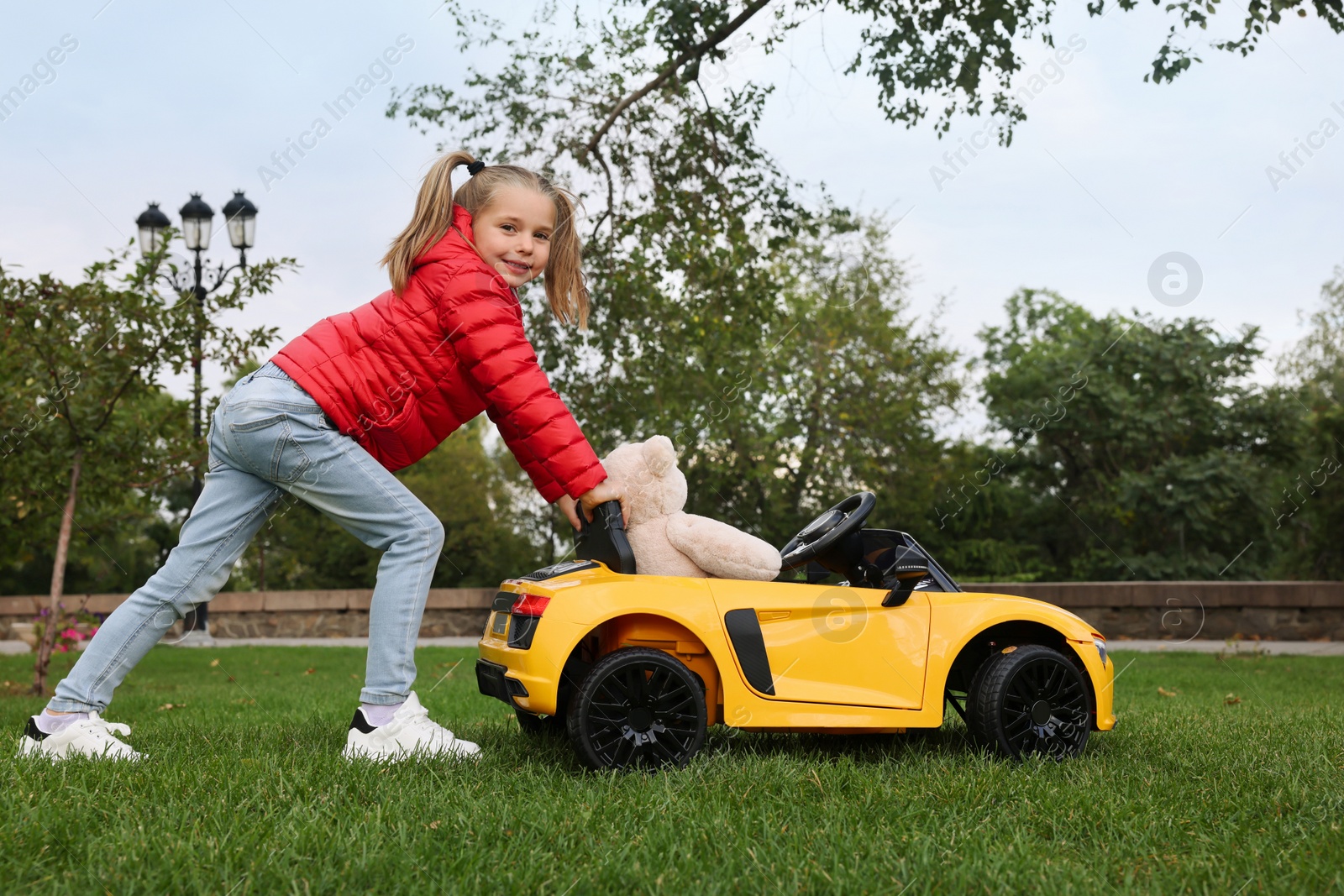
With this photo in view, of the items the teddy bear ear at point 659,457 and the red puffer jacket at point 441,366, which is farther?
the teddy bear ear at point 659,457

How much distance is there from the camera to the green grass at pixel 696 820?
2.13 meters

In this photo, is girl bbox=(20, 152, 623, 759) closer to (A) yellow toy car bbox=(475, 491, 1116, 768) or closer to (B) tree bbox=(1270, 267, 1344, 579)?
(A) yellow toy car bbox=(475, 491, 1116, 768)

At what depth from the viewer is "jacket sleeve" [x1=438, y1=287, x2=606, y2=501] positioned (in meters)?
3.21

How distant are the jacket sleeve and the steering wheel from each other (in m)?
0.78

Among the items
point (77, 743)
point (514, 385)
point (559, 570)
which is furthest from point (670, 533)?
point (77, 743)

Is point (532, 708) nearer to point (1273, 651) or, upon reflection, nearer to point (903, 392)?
point (1273, 651)

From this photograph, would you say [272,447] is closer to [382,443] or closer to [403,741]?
[382,443]

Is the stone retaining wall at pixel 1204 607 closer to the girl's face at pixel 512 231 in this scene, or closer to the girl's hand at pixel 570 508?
the girl's hand at pixel 570 508

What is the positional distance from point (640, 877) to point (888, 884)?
0.51m

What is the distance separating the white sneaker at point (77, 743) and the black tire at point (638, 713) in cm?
144

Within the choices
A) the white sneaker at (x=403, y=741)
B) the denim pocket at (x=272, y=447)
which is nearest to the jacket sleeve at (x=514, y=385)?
the denim pocket at (x=272, y=447)

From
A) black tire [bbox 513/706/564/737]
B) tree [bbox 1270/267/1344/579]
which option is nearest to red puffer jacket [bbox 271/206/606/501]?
black tire [bbox 513/706/564/737]

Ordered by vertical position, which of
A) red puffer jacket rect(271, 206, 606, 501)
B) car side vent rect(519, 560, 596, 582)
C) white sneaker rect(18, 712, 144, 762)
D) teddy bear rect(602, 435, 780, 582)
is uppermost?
red puffer jacket rect(271, 206, 606, 501)

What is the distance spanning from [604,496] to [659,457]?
0.28m
